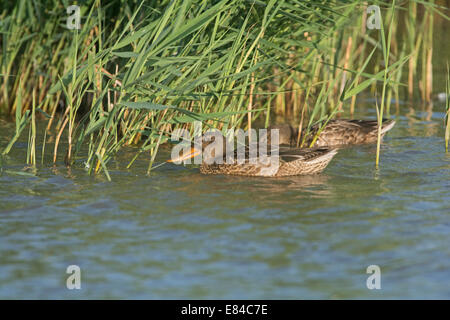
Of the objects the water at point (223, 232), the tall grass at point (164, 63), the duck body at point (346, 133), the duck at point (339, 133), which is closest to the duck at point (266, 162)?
the water at point (223, 232)

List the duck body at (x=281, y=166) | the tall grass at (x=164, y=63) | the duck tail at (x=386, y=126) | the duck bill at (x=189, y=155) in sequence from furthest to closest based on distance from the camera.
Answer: the duck tail at (x=386, y=126) < the duck bill at (x=189, y=155) < the duck body at (x=281, y=166) < the tall grass at (x=164, y=63)

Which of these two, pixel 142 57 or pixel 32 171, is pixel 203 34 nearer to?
pixel 142 57

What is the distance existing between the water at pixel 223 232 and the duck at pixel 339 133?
5.46 feet

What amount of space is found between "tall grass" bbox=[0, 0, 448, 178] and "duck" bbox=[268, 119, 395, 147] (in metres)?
0.63

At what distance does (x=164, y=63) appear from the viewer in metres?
6.75

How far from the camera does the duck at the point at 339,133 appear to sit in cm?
978

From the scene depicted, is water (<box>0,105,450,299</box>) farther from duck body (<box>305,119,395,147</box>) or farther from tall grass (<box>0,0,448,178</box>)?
duck body (<box>305,119,395,147</box>)

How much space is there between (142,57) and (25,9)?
12.1 ft

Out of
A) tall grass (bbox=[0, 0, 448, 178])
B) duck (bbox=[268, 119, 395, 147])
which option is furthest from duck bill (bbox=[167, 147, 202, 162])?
duck (bbox=[268, 119, 395, 147])

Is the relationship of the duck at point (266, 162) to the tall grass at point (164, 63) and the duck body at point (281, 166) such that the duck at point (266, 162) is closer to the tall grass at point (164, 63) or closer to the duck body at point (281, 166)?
the duck body at point (281, 166)

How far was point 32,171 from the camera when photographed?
766 cm

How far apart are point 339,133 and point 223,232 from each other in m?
4.49

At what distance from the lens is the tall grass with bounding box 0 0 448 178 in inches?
268
